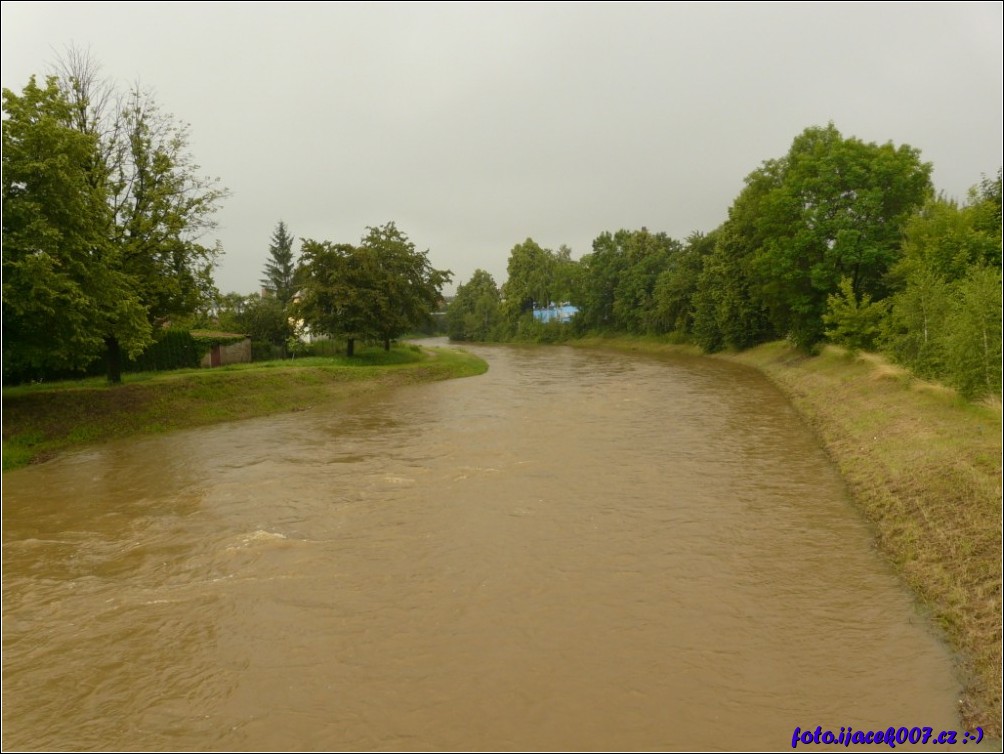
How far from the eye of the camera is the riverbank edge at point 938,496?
747 cm

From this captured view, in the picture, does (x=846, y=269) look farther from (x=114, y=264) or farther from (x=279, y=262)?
(x=279, y=262)

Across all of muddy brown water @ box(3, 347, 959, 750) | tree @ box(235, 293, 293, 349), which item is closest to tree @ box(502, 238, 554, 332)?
tree @ box(235, 293, 293, 349)

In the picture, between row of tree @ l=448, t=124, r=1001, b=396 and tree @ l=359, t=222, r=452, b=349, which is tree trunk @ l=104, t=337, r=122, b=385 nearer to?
tree @ l=359, t=222, r=452, b=349

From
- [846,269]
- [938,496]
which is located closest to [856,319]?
[846,269]

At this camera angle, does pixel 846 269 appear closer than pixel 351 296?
Yes

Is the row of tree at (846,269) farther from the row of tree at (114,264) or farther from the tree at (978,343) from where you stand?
the row of tree at (114,264)

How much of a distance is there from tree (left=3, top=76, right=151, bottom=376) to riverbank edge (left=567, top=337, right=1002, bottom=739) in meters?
20.8

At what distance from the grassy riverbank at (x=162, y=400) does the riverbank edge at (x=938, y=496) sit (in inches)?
896

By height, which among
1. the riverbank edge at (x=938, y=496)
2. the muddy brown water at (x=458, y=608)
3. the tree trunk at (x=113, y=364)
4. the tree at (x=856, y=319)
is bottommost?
the muddy brown water at (x=458, y=608)

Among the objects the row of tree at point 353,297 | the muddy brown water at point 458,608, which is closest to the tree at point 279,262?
the row of tree at point 353,297

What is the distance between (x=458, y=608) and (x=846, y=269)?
3410cm

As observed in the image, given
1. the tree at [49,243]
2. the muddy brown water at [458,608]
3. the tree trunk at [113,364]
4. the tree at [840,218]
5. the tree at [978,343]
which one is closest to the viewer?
the muddy brown water at [458,608]

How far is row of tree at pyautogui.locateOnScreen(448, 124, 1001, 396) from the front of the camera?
1838 centimetres

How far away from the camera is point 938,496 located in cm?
1123
